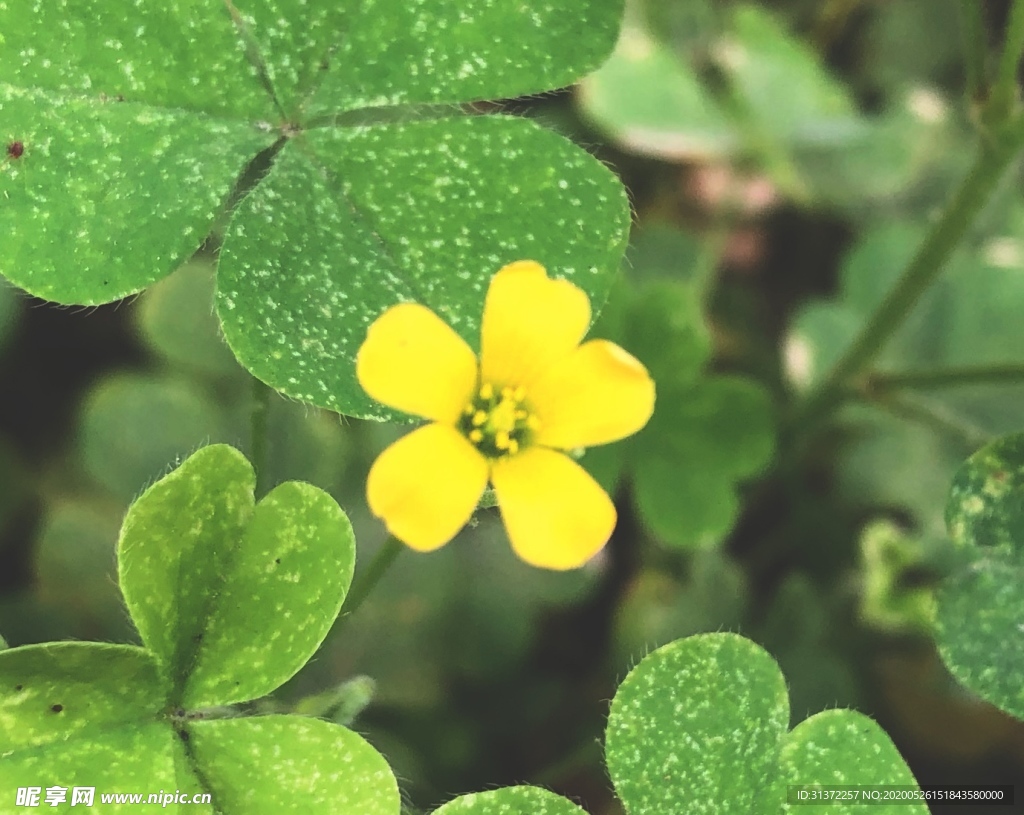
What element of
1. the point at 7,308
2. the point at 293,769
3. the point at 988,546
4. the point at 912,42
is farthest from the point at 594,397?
the point at 912,42

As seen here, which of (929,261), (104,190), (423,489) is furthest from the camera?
(929,261)

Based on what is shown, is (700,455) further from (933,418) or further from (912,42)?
(912,42)

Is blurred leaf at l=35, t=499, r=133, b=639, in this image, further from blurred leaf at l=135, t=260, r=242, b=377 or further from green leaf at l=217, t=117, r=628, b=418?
green leaf at l=217, t=117, r=628, b=418

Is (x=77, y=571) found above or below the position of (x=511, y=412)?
below

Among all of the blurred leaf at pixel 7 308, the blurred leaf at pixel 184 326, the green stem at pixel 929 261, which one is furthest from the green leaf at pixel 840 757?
the blurred leaf at pixel 7 308

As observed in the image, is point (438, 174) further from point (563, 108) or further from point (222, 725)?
point (563, 108)

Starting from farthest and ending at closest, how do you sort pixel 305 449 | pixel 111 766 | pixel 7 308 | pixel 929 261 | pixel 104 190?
pixel 7 308 → pixel 305 449 → pixel 929 261 → pixel 104 190 → pixel 111 766

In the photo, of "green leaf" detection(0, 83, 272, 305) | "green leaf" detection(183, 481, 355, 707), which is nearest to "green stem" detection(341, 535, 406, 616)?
"green leaf" detection(183, 481, 355, 707)

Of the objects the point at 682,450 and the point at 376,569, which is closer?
the point at 376,569
